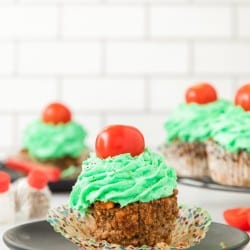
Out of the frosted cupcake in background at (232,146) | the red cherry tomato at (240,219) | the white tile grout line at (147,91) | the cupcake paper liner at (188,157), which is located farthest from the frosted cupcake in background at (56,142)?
the white tile grout line at (147,91)

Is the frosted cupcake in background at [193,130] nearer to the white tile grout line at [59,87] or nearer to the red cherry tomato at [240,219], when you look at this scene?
the red cherry tomato at [240,219]

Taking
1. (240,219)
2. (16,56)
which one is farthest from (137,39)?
(240,219)

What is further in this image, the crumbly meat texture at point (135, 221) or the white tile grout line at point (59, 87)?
the white tile grout line at point (59, 87)

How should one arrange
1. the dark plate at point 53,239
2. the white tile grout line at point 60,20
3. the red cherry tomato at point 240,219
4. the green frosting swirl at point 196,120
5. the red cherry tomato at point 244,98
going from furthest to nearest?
1. the white tile grout line at point 60,20
2. the green frosting swirl at point 196,120
3. the red cherry tomato at point 244,98
4. the red cherry tomato at point 240,219
5. the dark plate at point 53,239

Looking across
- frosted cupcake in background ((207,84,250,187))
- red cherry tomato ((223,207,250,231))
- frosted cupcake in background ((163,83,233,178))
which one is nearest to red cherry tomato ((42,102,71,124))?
frosted cupcake in background ((163,83,233,178))

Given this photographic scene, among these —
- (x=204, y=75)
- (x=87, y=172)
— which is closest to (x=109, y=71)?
(x=204, y=75)

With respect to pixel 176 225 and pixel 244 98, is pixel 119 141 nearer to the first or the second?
pixel 176 225

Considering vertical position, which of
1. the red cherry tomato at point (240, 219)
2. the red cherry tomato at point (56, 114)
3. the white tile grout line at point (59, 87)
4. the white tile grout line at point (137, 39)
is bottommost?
the red cherry tomato at point (240, 219)
